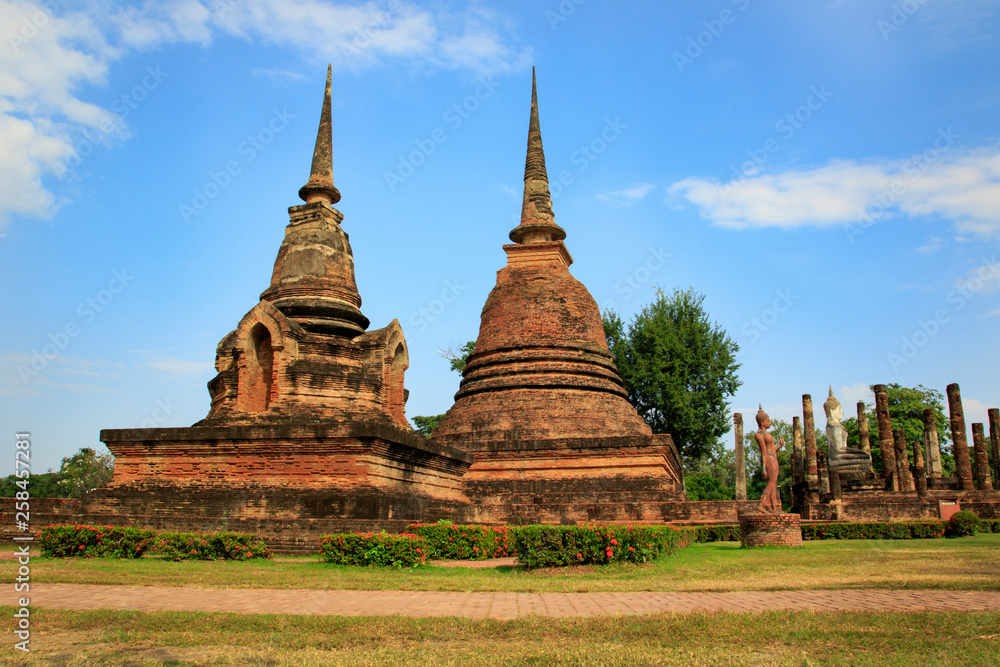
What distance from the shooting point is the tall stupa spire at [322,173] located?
16.8 metres

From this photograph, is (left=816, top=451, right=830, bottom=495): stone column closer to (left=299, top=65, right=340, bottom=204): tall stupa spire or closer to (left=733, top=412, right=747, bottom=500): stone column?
(left=733, top=412, right=747, bottom=500): stone column

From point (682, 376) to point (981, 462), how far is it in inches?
460

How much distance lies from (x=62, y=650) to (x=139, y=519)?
854 centimetres

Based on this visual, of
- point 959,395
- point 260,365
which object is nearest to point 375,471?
point 260,365

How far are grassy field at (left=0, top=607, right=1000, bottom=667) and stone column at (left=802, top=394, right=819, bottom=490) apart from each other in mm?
26940

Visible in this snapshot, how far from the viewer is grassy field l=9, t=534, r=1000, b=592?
24.4 feet

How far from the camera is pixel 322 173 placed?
667 inches

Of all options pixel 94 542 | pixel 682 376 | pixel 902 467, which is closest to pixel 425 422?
pixel 682 376

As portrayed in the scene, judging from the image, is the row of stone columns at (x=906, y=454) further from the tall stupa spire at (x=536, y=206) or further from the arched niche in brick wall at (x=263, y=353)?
the arched niche in brick wall at (x=263, y=353)

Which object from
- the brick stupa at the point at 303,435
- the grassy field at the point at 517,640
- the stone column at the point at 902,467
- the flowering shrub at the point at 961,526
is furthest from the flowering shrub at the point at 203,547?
the stone column at the point at 902,467

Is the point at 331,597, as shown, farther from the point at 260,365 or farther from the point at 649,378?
the point at 649,378

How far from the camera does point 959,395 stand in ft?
94.6

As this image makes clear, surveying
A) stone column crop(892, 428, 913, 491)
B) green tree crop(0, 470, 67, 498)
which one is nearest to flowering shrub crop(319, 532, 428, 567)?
stone column crop(892, 428, 913, 491)

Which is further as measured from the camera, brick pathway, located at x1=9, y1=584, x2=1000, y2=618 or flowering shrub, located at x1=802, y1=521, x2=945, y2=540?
flowering shrub, located at x1=802, y1=521, x2=945, y2=540
